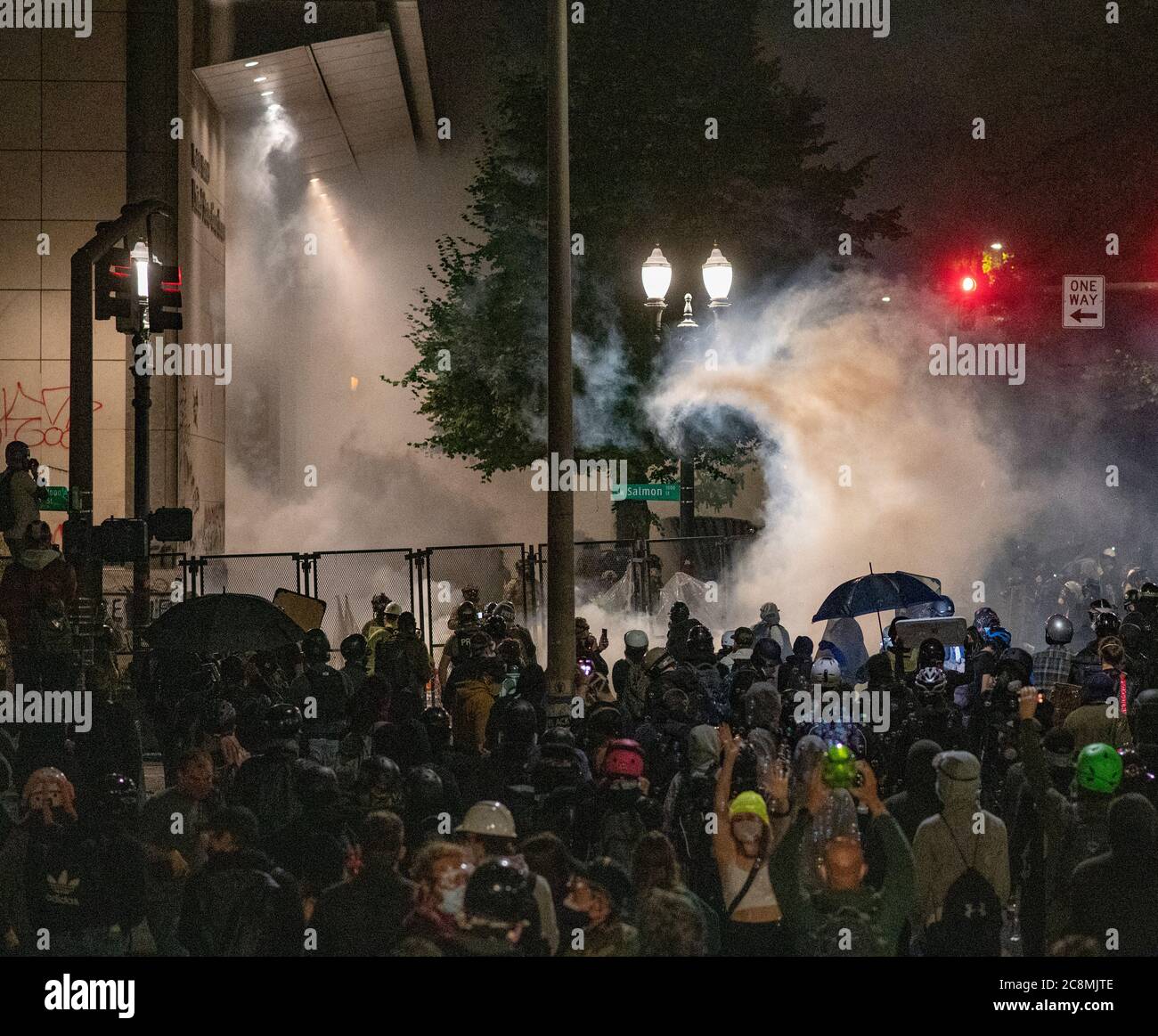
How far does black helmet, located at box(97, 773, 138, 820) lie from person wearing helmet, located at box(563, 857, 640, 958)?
2.17 metres

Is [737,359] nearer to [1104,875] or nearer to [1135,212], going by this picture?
[1135,212]

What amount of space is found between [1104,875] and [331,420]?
2771 centimetres

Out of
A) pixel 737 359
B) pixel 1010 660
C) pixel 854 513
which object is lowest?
pixel 1010 660

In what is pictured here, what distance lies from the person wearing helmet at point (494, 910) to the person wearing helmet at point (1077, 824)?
242 cm

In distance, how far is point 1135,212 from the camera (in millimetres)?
29172

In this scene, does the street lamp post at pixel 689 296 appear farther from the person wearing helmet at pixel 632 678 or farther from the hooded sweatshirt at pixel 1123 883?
the hooded sweatshirt at pixel 1123 883

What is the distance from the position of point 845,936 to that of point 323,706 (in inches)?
183

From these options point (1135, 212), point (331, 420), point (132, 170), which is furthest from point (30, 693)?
point (1135, 212)

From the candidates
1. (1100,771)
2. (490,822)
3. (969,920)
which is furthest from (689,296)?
(490,822)

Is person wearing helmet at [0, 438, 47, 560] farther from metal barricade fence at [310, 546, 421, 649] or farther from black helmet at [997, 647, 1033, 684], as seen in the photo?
metal barricade fence at [310, 546, 421, 649]

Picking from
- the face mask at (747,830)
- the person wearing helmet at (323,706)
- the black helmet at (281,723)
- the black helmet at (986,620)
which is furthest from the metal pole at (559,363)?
the black helmet at (986,620)

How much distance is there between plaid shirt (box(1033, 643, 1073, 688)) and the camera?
11375 mm

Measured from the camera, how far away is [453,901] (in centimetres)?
630

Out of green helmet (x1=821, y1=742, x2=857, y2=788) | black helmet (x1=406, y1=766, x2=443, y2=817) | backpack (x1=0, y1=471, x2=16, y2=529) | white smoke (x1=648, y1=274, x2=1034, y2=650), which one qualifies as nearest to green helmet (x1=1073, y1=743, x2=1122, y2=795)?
green helmet (x1=821, y1=742, x2=857, y2=788)
